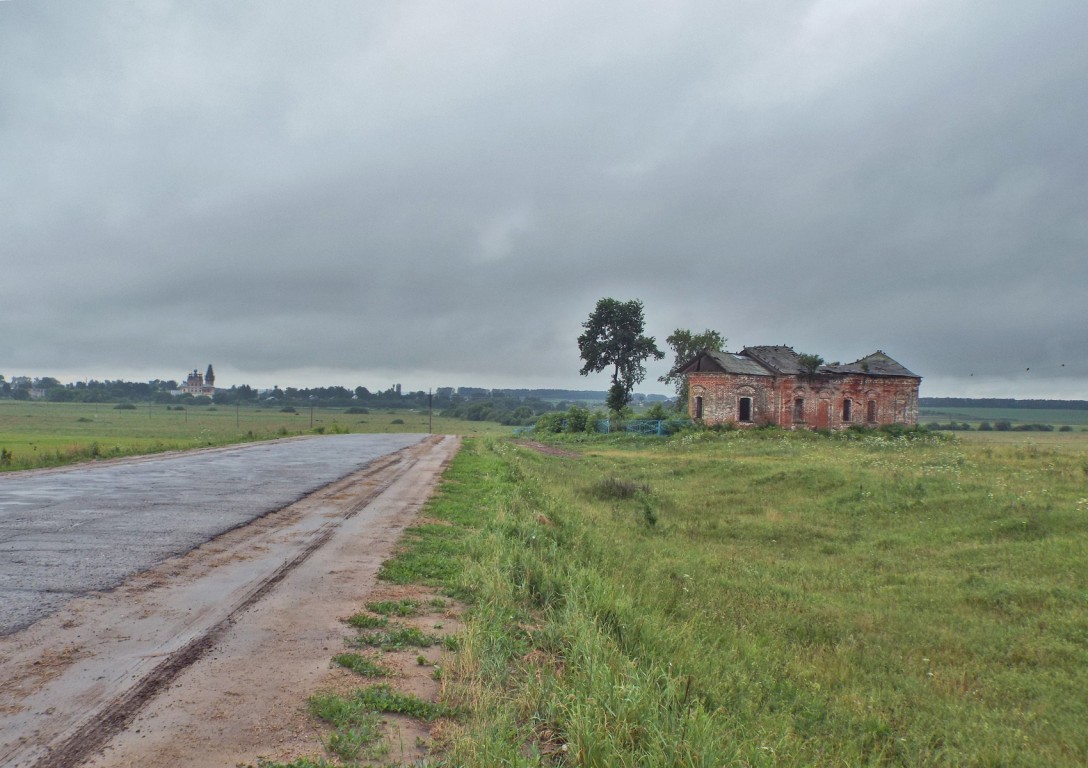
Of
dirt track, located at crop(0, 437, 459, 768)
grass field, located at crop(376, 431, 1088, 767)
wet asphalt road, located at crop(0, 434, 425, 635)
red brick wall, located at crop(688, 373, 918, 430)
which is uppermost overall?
red brick wall, located at crop(688, 373, 918, 430)

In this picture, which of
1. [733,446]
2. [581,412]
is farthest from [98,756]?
[581,412]

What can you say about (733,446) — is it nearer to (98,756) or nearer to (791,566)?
(791,566)

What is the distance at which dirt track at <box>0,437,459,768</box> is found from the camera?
135 inches

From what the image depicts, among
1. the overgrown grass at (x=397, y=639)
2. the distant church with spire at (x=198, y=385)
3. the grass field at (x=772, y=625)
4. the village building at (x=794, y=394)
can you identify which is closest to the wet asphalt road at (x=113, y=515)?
the overgrown grass at (x=397, y=639)

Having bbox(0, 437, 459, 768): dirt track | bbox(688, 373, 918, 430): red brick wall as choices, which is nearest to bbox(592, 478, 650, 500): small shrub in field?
bbox(0, 437, 459, 768): dirt track

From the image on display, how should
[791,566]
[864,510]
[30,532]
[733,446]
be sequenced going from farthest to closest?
[733,446], [864,510], [791,566], [30,532]

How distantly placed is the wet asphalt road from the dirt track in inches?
17.2

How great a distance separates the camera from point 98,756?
3.27 meters

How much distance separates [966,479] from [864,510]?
172 inches

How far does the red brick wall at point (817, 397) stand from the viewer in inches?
1666

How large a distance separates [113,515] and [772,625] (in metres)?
9.93

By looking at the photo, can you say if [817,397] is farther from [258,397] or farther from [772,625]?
[258,397]

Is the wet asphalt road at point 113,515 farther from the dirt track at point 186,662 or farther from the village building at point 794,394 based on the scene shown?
the village building at point 794,394

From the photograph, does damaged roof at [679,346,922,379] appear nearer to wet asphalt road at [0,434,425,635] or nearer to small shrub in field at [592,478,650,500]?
small shrub in field at [592,478,650,500]
